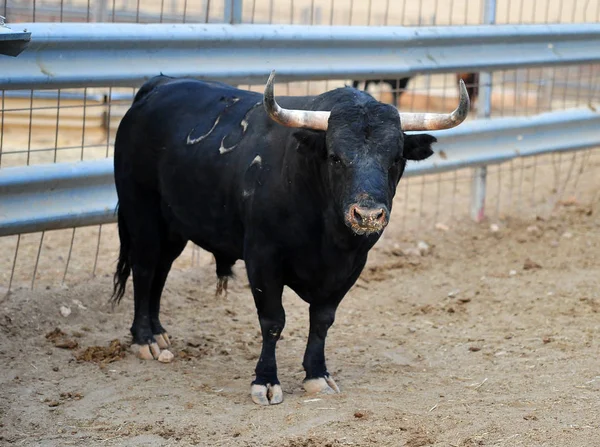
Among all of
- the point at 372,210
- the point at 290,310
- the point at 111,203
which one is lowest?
the point at 290,310

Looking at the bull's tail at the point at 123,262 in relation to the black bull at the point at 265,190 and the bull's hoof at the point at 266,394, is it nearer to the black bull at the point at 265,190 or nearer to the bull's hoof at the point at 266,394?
the black bull at the point at 265,190

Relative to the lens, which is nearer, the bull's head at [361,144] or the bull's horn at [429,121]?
the bull's head at [361,144]

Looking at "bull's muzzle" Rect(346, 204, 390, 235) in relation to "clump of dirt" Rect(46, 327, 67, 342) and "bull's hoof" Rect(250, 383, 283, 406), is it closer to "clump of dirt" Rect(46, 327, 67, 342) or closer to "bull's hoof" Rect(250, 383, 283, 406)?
"bull's hoof" Rect(250, 383, 283, 406)

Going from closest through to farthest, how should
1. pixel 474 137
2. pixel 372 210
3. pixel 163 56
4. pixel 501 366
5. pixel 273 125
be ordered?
pixel 372 210, pixel 273 125, pixel 501 366, pixel 163 56, pixel 474 137

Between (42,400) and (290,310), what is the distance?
7.01 ft

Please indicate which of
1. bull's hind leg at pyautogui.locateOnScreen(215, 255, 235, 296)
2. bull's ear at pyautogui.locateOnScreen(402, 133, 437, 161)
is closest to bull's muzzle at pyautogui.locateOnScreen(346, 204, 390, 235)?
bull's ear at pyautogui.locateOnScreen(402, 133, 437, 161)

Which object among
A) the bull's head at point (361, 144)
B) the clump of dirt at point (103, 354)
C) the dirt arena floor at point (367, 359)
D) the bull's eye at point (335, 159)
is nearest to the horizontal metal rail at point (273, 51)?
the dirt arena floor at point (367, 359)

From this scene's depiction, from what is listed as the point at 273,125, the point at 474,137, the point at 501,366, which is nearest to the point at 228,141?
the point at 273,125

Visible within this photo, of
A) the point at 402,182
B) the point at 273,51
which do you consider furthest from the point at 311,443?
the point at 402,182

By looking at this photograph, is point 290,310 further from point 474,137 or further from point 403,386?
point 474,137

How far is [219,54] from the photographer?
21.5ft

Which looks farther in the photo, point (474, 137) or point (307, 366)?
point (474, 137)

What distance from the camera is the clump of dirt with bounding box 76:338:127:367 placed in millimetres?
5629

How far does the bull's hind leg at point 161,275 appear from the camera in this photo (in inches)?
238
